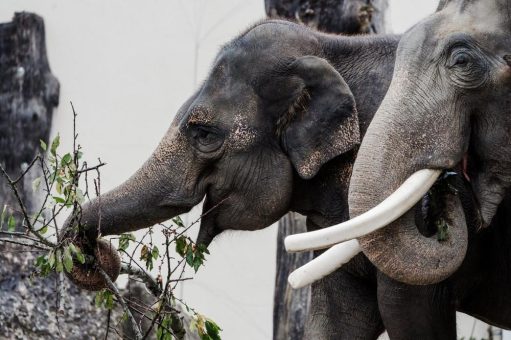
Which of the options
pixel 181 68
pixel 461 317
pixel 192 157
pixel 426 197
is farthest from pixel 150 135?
pixel 426 197

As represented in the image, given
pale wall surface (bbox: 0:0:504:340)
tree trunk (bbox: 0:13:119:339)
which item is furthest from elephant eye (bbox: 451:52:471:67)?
tree trunk (bbox: 0:13:119:339)

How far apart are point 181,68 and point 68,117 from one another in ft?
2.64

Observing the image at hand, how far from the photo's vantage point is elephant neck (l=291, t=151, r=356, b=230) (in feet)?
19.1

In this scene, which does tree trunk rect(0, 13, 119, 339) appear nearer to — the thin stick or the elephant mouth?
the thin stick

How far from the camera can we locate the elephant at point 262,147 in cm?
578

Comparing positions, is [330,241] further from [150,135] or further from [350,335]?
[150,135]

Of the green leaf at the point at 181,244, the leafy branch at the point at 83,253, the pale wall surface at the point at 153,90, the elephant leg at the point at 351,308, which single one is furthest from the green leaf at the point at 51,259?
the pale wall surface at the point at 153,90

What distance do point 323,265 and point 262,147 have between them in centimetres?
96

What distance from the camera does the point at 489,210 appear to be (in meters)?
4.98

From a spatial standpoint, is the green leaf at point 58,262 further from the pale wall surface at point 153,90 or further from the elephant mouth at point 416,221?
the pale wall surface at point 153,90

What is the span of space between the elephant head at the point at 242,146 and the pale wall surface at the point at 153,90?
368 cm

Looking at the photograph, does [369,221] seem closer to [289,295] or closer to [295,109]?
[295,109]

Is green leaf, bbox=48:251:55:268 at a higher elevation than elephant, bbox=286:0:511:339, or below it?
below

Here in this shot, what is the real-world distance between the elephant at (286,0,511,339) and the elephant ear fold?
2.08ft
